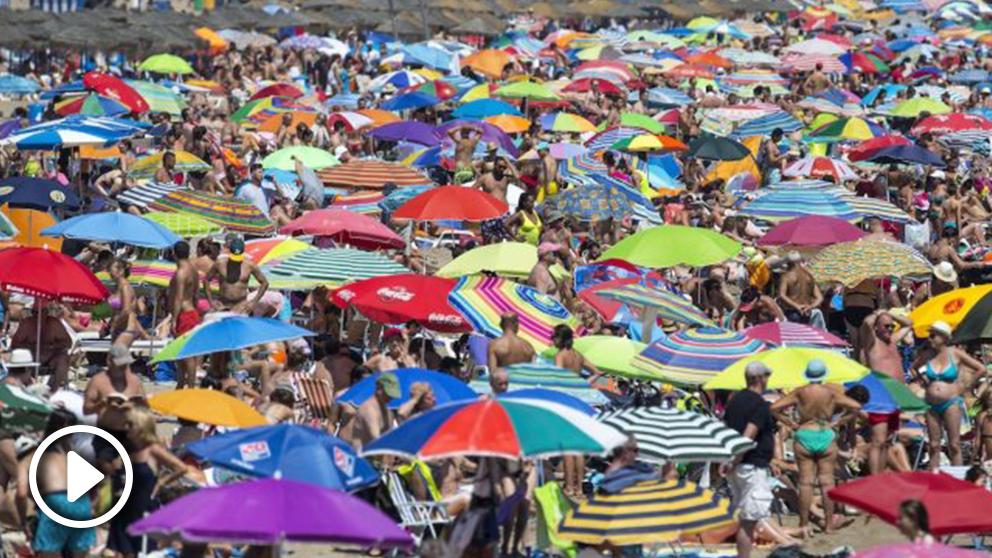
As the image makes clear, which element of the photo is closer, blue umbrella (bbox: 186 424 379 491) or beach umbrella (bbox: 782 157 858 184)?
blue umbrella (bbox: 186 424 379 491)

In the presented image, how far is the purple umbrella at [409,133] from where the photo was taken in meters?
24.3

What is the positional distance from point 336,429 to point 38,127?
32.5ft

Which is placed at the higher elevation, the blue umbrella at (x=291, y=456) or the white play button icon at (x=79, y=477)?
the blue umbrella at (x=291, y=456)

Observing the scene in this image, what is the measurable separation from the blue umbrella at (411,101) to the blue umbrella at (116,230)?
489 inches

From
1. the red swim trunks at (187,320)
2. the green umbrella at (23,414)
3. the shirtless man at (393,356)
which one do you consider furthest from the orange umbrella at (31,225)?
the green umbrella at (23,414)

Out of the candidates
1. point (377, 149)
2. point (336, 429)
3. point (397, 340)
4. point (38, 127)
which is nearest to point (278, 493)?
point (336, 429)

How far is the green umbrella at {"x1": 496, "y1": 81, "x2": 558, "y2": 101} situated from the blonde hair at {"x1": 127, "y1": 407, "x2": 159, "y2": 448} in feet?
62.2

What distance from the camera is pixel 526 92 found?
29297 mm

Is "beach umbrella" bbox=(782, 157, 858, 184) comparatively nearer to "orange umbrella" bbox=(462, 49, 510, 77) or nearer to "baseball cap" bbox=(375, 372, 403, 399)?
"baseball cap" bbox=(375, 372, 403, 399)

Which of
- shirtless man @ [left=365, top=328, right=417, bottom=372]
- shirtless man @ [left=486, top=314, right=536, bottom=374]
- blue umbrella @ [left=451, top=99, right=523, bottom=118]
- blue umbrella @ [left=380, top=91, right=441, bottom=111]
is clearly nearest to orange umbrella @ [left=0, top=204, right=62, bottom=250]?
shirtless man @ [left=365, top=328, right=417, bottom=372]

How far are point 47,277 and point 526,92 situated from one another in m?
15.8

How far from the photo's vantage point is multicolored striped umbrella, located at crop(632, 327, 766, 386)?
12539 millimetres

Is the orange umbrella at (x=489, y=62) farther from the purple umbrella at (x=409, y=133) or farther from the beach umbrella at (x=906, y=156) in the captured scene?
the beach umbrella at (x=906, y=156)

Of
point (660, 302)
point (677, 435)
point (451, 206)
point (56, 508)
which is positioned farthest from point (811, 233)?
point (56, 508)
